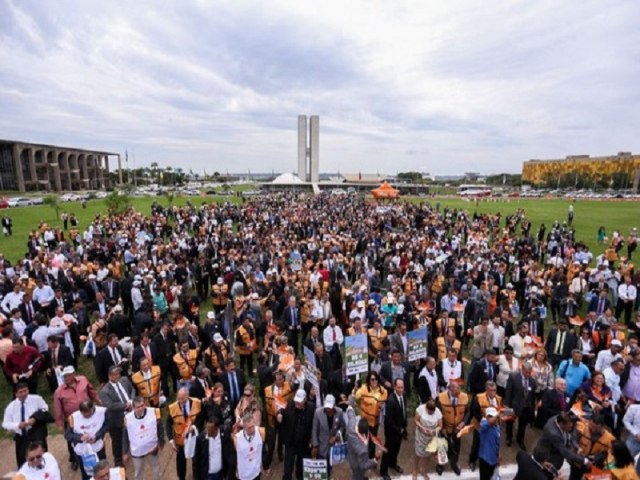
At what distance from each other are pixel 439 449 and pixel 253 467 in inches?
98.5

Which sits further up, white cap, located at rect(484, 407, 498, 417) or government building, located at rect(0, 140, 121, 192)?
government building, located at rect(0, 140, 121, 192)

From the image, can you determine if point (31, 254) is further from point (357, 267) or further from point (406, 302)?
point (406, 302)

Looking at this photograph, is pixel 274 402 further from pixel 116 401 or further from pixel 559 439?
pixel 559 439

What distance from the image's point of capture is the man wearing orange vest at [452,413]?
5.59m

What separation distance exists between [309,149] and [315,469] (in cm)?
11700

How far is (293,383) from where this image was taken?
6.02 m

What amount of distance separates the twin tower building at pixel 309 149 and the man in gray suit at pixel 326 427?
370 feet

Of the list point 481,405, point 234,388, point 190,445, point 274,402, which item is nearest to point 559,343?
point 481,405

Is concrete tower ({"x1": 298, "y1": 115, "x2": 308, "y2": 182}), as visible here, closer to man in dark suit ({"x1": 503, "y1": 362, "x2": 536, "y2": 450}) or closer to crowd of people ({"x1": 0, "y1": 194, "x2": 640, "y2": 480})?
crowd of people ({"x1": 0, "y1": 194, "x2": 640, "y2": 480})

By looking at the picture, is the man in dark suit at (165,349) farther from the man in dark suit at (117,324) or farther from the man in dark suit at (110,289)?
the man in dark suit at (110,289)

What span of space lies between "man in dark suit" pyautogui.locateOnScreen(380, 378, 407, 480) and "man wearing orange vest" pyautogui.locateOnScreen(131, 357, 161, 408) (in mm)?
3584

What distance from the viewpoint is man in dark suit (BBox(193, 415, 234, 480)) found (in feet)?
15.7

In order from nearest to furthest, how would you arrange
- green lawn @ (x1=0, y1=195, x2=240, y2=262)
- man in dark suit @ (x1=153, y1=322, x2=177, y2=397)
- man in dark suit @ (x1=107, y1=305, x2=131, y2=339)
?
man in dark suit @ (x1=153, y1=322, x2=177, y2=397) < man in dark suit @ (x1=107, y1=305, x2=131, y2=339) < green lawn @ (x1=0, y1=195, x2=240, y2=262)

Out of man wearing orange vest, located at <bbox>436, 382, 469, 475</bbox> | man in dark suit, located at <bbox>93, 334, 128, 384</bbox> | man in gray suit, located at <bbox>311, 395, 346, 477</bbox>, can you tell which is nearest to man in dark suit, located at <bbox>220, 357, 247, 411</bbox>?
man in gray suit, located at <bbox>311, 395, 346, 477</bbox>
